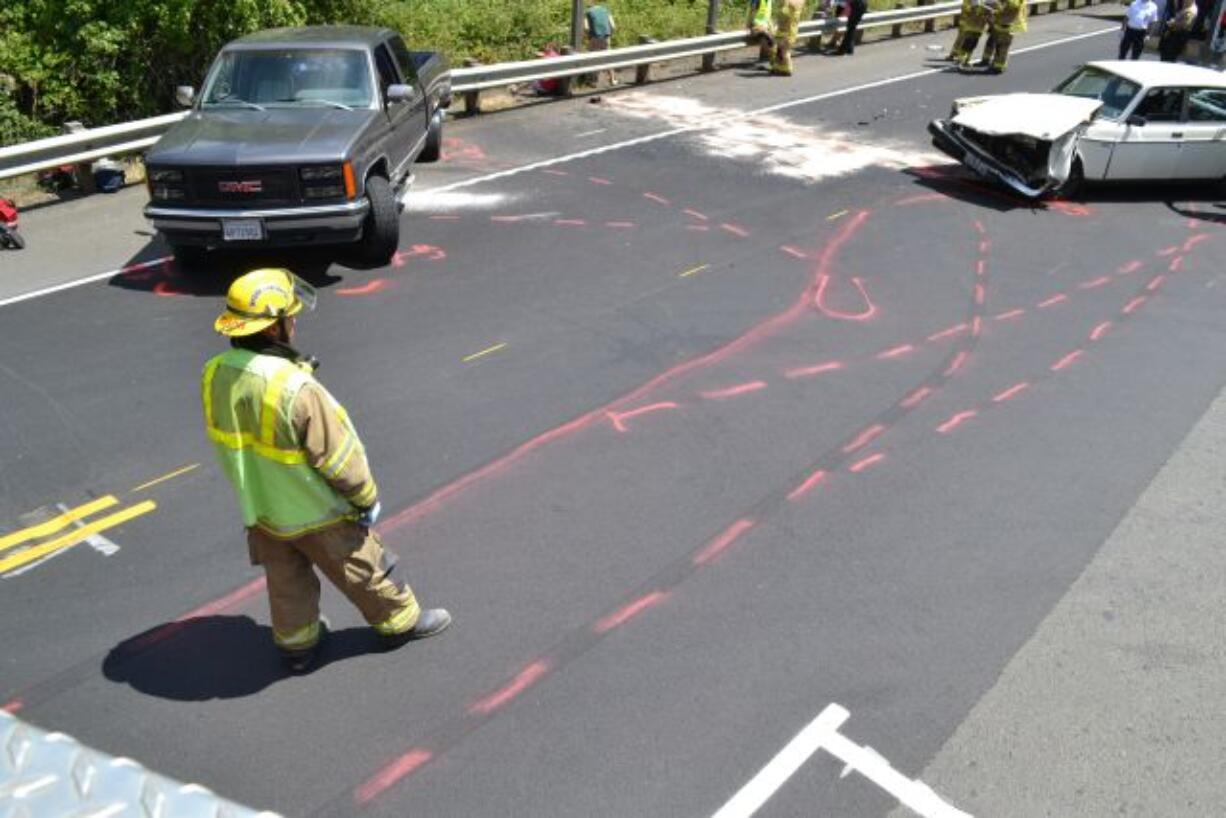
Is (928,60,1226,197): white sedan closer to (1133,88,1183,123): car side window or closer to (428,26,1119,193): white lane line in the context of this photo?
(1133,88,1183,123): car side window

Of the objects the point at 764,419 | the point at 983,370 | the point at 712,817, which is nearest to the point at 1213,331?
the point at 983,370

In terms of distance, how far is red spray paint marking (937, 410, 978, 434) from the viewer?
278 inches

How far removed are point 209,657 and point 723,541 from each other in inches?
106

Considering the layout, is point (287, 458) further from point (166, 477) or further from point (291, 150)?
point (291, 150)

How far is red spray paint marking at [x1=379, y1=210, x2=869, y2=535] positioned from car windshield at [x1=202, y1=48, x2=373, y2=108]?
4452 mm

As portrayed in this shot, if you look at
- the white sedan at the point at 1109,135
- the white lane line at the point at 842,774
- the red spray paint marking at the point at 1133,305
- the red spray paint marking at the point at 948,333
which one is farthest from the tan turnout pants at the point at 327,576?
the white sedan at the point at 1109,135

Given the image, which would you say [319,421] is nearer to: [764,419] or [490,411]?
[490,411]

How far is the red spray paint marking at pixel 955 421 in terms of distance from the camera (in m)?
7.05

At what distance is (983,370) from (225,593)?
18.8 feet

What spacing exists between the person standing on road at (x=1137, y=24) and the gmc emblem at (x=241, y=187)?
56.6ft

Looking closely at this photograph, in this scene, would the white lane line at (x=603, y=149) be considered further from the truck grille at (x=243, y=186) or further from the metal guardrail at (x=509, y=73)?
the metal guardrail at (x=509, y=73)

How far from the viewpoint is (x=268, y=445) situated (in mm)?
4047

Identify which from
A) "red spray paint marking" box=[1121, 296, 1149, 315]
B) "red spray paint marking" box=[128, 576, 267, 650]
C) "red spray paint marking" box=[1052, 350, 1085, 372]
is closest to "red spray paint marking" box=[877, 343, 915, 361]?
"red spray paint marking" box=[1052, 350, 1085, 372]

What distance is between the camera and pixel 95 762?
2.37m
